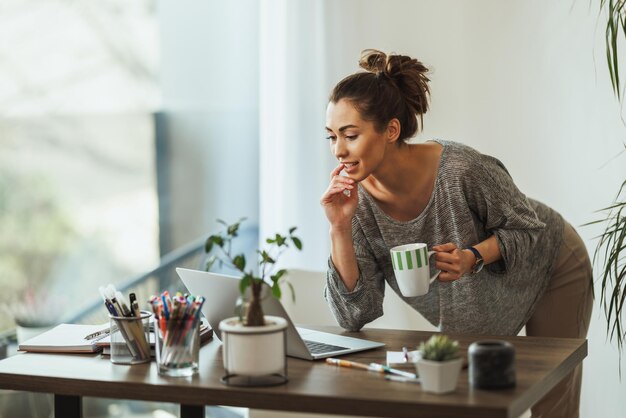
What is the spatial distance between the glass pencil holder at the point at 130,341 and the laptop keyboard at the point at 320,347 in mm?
341

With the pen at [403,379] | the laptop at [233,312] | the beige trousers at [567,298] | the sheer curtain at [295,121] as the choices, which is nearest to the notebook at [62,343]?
the laptop at [233,312]

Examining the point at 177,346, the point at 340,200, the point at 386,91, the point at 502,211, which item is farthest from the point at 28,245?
the point at 502,211

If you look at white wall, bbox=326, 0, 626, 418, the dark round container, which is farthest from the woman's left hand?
white wall, bbox=326, 0, 626, 418

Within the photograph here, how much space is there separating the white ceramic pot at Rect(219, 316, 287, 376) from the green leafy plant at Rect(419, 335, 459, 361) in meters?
0.26

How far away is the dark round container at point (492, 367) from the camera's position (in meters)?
1.50

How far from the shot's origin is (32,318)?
3.19 m

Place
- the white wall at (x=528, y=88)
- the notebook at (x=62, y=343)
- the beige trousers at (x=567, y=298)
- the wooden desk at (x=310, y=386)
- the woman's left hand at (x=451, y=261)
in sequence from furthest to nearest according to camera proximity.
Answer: the white wall at (x=528, y=88)
the beige trousers at (x=567, y=298)
the woman's left hand at (x=451, y=261)
the notebook at (x=62, y=343)
the wooden desk at (x=310, y=386)

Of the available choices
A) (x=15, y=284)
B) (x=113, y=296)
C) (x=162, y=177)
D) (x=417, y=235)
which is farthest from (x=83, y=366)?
(x=162, y=177)

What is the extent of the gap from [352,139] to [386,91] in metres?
0.18

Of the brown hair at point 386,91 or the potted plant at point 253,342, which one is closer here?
the potted plant at point 253,342

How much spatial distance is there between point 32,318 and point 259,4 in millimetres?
1566

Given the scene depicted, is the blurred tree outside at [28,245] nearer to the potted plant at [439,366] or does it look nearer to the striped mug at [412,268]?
the striped mug at [412,268]

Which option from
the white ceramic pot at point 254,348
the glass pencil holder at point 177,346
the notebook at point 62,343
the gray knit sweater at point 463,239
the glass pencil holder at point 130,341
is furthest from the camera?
the gray knit sweater at point 463,239

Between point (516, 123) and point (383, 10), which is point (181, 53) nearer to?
point (383, 10)
